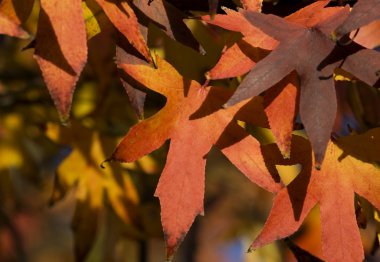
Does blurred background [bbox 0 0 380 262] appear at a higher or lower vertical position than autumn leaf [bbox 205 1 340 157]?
lower

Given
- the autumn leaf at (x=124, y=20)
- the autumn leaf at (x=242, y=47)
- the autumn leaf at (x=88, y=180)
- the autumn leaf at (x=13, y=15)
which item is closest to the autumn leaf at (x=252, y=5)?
the autumn leaf at (x=242, y=47)

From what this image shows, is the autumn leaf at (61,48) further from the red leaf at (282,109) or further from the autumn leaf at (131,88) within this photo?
the red leaf at (282,109)

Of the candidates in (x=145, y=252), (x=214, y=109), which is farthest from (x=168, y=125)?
(x=145, y=252)

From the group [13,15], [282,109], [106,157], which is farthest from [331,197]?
[106,157]

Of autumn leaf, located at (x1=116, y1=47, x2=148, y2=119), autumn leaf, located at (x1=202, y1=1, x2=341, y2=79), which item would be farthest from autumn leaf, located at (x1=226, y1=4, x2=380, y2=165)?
autumn leaf, located at (x1=116, y1=47, x2=148, y2=119)

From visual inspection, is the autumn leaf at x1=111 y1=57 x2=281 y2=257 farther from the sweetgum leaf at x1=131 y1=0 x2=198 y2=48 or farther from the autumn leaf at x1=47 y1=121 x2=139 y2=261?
the autumn leaf at x1=47 y1=121 x2=139 y2=261

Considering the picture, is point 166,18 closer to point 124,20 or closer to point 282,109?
point 124,20
